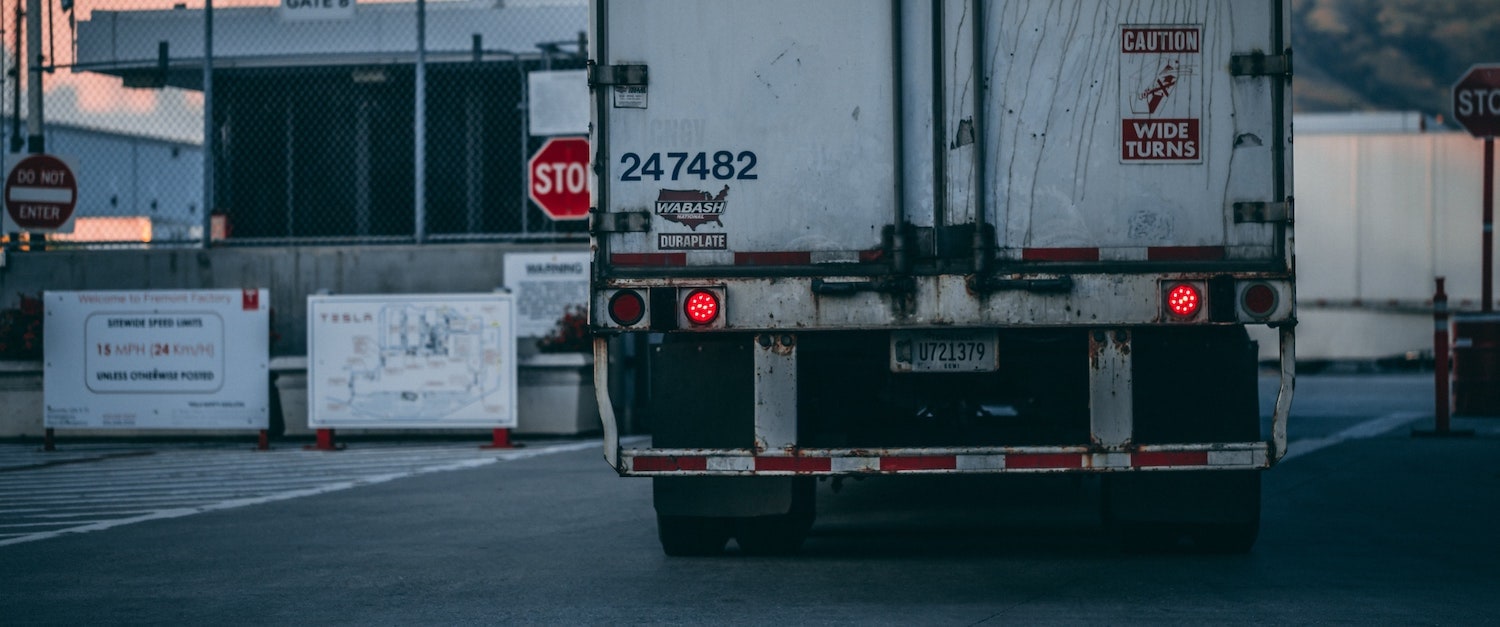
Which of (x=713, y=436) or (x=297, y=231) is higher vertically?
(x=297, y=231)

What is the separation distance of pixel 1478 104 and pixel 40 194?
14.3 m

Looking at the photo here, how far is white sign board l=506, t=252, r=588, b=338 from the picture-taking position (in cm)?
1872

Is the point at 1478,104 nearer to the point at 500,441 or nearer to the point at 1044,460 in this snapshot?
the point at 500,441

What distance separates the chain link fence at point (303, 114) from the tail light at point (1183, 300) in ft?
46.9

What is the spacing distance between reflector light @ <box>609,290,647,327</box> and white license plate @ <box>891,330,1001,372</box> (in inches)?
43.2

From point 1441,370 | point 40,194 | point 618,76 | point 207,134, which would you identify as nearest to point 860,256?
point 618,76

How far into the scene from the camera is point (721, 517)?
8.61 m

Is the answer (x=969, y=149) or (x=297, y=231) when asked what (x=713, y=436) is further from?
(x=297, y=231)

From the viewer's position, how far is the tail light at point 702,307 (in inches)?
307

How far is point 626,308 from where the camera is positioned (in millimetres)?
7809

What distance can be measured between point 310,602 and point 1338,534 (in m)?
5.33

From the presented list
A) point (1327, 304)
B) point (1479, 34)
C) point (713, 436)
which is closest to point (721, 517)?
point (713, 436)

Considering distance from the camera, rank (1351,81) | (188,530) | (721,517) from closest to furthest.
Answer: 1. (721,517)
2. (188,530)
3. (1351,81)

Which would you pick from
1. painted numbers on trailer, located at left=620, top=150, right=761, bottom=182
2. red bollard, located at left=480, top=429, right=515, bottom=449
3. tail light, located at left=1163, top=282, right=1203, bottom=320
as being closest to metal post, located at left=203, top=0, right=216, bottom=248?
red bollard, located at left=480, top=429, right=515, bottom=449
